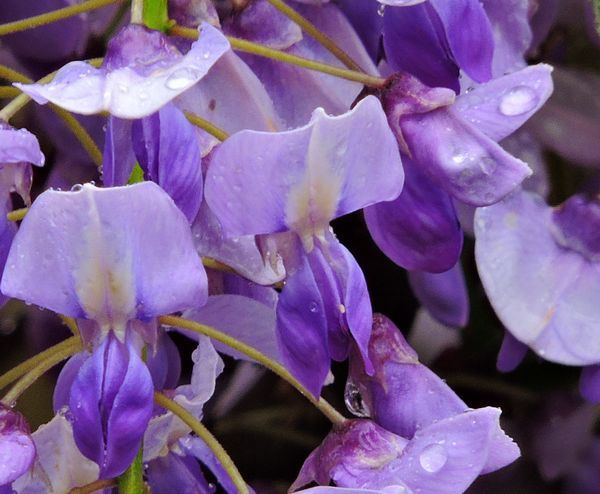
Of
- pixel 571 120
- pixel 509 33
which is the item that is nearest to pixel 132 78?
pixel 509 33

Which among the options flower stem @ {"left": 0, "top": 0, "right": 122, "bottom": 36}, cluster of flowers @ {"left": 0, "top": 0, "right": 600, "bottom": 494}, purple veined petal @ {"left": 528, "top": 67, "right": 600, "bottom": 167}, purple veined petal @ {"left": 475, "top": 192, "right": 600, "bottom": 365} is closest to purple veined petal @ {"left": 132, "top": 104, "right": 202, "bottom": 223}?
cluster of flowers @ {"left": 0, "top": 0, "right": 600, "bottom": 494}

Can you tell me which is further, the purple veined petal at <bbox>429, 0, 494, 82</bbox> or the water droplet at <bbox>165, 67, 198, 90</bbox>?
the purple veined petal at <bbox>429, 0, 494, 82</bbox>

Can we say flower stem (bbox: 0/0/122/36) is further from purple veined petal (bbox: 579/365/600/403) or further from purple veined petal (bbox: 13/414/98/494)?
purple veined petal (bbox: 579/365/600/403)

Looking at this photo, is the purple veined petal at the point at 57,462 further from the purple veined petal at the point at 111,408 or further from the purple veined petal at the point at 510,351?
the purple veined petal at the point at 510,351

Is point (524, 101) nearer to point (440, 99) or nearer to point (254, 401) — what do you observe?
point (440, 99)

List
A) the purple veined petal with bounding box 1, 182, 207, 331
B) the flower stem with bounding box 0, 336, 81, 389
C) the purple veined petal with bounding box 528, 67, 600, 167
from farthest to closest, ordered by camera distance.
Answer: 1. the purple veined petal with bounding box 528, 67, 600, 167
2. the flower stem with bounding box 0, 336, 81, 389
3. the purple veined petal with bounding box 1, 182, 207, 331
